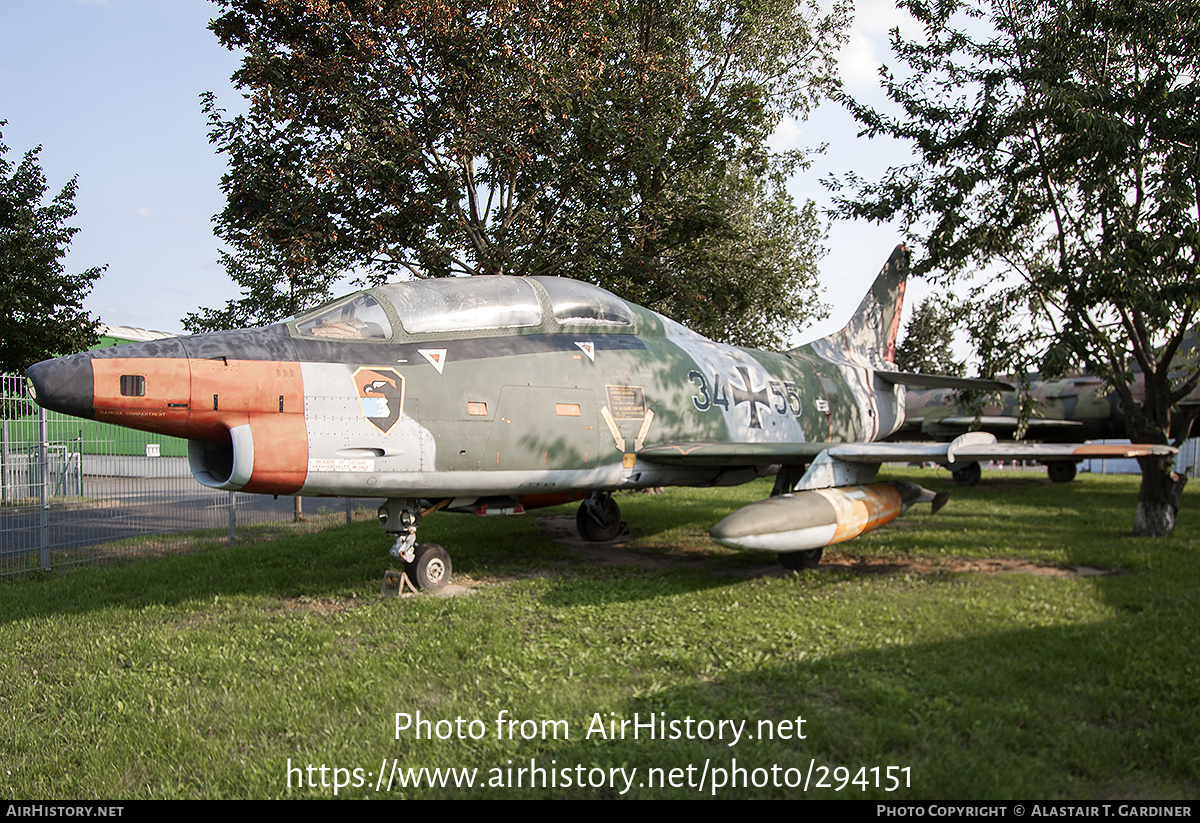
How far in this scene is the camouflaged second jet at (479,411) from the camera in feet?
18.6

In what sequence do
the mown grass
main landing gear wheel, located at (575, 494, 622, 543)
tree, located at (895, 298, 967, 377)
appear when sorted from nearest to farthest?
the mown grass, main landing gear wheel, located at (575, 494, 622, 543), tree, located at (895, 298, 967, 377)

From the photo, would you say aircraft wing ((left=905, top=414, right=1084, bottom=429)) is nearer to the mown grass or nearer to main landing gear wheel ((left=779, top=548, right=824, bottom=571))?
the mown grass

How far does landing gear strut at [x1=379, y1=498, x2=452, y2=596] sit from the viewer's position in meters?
7.13

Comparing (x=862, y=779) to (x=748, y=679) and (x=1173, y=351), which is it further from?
(x=1173, y=351)

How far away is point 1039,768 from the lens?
138 inches

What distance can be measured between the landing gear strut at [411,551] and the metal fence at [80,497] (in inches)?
156

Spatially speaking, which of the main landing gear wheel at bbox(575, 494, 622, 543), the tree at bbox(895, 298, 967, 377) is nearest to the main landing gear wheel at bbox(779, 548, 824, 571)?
the main landing gear wheel at bbox(575, 494, 622, 543)

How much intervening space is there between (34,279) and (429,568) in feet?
41.3

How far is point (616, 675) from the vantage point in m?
4.85

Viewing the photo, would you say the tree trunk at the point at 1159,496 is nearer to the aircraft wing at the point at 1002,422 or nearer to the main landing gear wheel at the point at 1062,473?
the aircraft wing at the point at 1002,422

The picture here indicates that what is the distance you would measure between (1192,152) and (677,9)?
10.3 m

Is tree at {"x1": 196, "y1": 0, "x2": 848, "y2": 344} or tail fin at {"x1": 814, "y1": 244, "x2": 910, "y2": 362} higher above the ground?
tree at {"x1": 196, "y1": 0, "x2": 848, "y2": 344}

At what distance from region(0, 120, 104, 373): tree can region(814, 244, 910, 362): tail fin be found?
15.5 m

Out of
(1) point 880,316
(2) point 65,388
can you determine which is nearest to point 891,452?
(1) point 880,316
